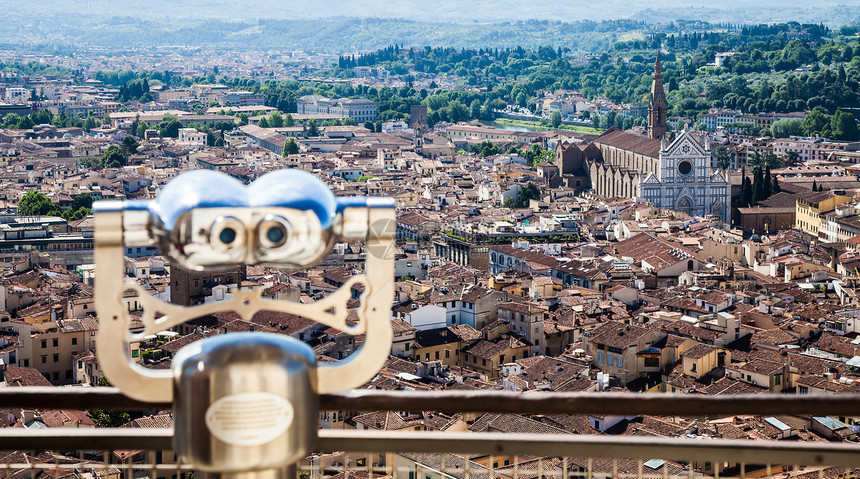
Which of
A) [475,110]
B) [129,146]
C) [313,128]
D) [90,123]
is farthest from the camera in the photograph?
[475,110]

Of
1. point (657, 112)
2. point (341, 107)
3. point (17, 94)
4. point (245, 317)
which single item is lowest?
point (341, 107)

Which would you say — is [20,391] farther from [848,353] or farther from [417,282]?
[417,282]

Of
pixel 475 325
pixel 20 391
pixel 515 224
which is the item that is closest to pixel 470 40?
pixel 515 224

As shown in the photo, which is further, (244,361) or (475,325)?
(475,325)

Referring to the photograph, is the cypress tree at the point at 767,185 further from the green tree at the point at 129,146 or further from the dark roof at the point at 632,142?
the green tree at the point at 129,146

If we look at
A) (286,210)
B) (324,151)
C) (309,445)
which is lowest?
(324,151)

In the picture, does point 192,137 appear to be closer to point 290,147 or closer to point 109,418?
point 290,147

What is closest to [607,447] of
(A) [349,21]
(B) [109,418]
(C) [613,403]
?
(C) [613,403]
